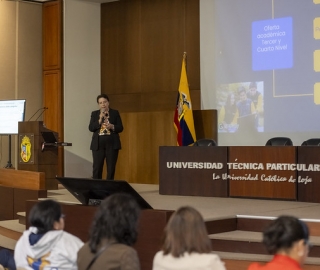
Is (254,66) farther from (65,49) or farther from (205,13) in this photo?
(65,49)

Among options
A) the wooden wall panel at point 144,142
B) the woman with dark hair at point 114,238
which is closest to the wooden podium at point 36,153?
the wooden wall panel at point 144,142

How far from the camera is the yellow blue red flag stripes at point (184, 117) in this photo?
963 centimetres

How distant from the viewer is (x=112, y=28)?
38.4ft

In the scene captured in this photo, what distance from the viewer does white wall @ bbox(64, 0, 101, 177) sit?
11375 mm

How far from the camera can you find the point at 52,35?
1152 centimetres

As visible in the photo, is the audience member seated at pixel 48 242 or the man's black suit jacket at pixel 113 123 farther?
the man's black suit jacket at pixel 113 123

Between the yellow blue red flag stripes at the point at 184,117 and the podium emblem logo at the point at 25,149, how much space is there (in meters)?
2.32

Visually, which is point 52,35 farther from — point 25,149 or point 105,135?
point 105,135

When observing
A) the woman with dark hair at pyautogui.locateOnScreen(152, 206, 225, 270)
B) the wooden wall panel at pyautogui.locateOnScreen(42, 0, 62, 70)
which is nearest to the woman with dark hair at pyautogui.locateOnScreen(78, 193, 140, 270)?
the woman with dark hair at pyautogui.locateOnScreen(152, 206, 225, 270)

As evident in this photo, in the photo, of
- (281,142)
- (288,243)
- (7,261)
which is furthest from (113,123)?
(288,243)

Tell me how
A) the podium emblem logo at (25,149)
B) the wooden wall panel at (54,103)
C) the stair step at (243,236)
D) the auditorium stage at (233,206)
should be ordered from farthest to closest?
the wooden wall panel at (54,103)
the podium emblem logo at (25,149)
the auditorium stage at (233,206)
the stair step at (243,236)

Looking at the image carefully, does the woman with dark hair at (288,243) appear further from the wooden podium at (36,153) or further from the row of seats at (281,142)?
the wooden podium at (36,153)

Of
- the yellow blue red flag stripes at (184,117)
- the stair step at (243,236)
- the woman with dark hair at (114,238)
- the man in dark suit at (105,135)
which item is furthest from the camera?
the yellow blue red flag stripes at (184,117)

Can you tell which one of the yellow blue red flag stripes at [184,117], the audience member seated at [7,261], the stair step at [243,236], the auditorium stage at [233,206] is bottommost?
the audience member seated at [7,261]
